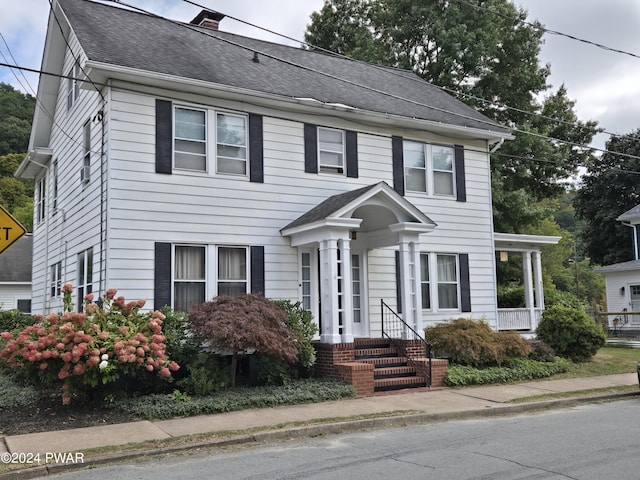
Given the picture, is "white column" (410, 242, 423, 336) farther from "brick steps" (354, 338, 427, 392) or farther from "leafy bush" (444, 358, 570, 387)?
"leafy bush" (444, 358, 570, 387)

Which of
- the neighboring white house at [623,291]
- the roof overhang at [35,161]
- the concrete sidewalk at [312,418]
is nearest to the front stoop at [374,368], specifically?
the concrete sidewalk at [312,418]

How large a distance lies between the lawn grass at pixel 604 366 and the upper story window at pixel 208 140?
29.0 feet

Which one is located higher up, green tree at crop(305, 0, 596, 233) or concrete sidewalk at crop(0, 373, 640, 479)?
green tree at crop(305, 0, 596, 233)

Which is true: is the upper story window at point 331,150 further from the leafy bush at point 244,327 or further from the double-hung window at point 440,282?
the leafy bush at point 244,327

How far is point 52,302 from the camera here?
1703 cm

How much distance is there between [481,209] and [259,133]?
22.6ft

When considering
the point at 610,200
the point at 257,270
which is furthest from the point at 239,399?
the point at 610,200

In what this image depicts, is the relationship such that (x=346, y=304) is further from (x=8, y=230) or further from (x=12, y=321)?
(x=12, y=321)

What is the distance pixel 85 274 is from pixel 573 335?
12226mm

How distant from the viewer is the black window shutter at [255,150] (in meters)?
14.1

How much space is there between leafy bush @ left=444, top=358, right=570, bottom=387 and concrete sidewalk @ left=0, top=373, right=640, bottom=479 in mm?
377

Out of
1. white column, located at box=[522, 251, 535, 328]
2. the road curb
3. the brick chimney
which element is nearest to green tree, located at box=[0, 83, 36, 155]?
the brick chimney

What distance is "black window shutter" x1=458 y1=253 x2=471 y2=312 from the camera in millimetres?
16750

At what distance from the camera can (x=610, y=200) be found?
40969mm
